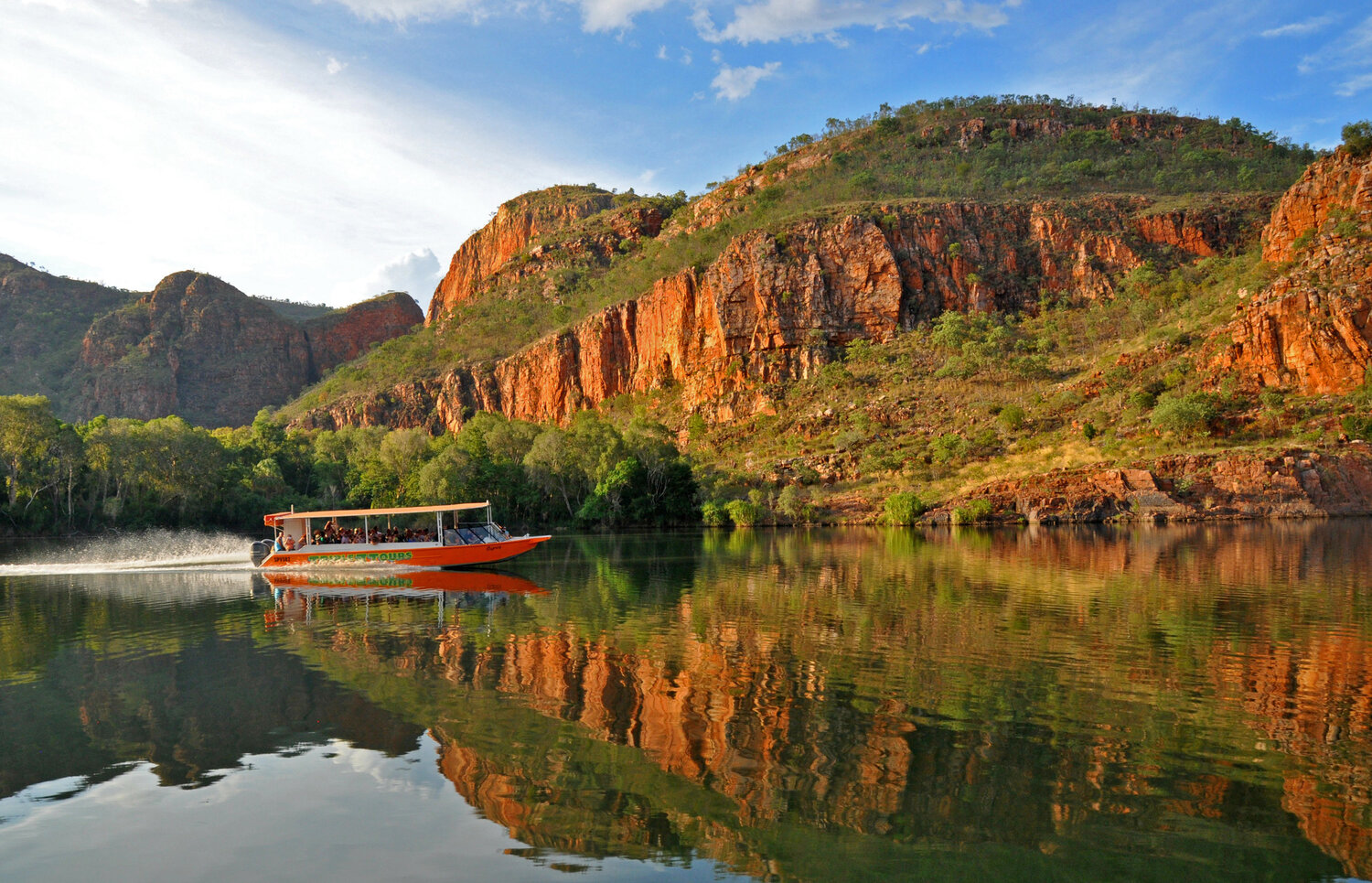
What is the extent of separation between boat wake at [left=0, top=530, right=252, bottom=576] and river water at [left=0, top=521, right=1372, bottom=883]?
20250mm

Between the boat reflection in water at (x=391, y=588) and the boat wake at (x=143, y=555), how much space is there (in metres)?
Result: 7.64

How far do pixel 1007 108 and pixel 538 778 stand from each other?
154m

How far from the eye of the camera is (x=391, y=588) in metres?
31.7

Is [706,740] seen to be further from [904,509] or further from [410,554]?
[904,509]

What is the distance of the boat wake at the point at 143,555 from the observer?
41.8 m

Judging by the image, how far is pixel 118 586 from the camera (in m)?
33.2

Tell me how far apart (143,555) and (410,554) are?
30687 millimetres

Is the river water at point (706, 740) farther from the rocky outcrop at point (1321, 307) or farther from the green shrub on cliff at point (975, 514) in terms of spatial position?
the rocky outcrop at point (1321, 307)

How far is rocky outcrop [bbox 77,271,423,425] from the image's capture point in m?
169

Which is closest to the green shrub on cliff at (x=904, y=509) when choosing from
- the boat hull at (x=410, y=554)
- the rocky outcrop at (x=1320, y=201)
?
the boat hull at (x=410, y=554)

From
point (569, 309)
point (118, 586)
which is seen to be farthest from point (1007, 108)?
point (118, 586)

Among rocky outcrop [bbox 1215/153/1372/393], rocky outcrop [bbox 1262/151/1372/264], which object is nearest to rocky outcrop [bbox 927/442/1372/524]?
rocky outcrop [bbox 1215/153/1372/393]

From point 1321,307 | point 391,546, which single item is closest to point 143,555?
point 391,546

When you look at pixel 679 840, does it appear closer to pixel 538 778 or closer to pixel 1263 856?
pixel 538 778
